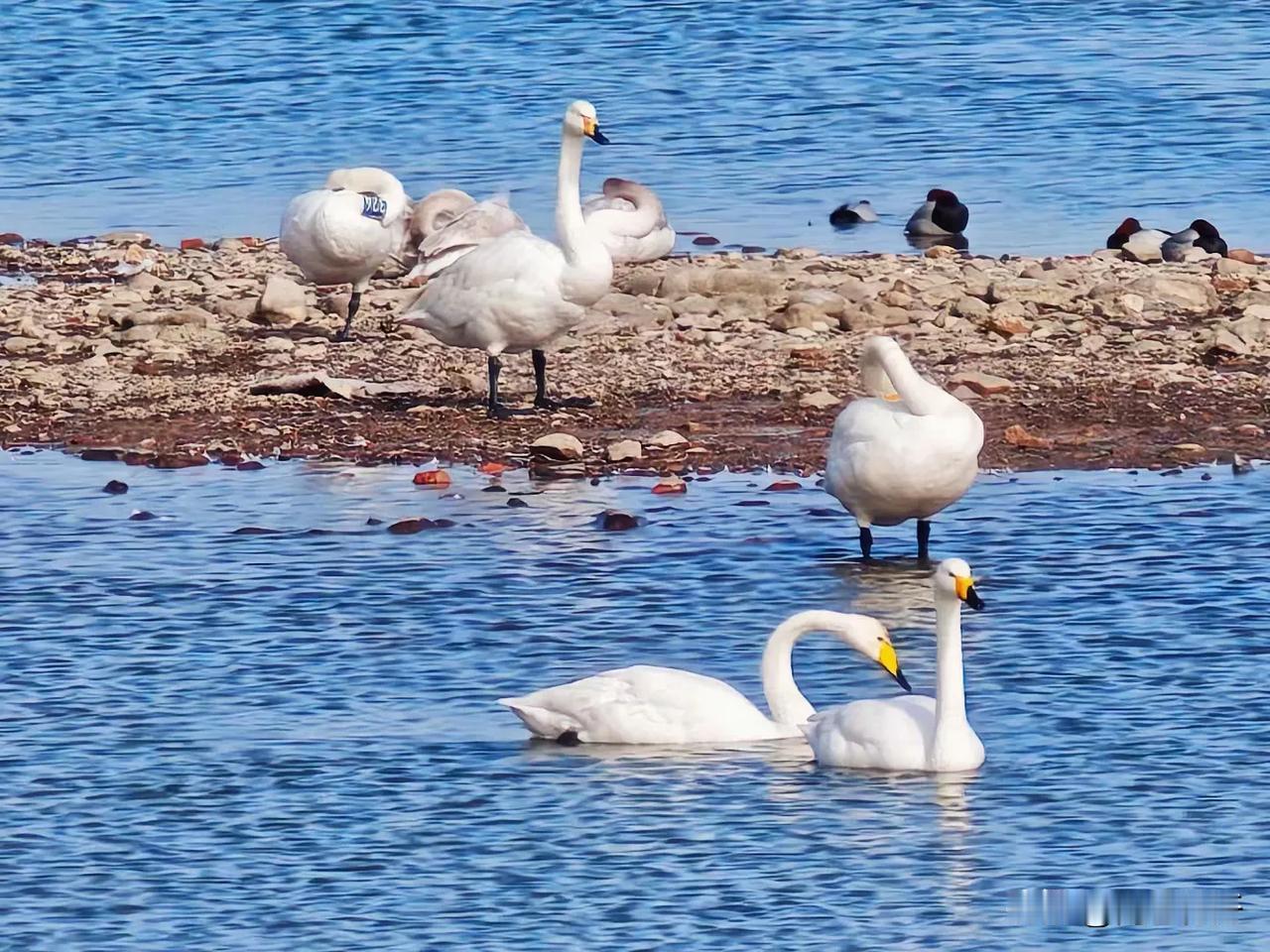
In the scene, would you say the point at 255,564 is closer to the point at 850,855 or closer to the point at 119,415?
the point at 119,415

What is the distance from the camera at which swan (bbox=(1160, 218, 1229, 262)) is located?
788 inches

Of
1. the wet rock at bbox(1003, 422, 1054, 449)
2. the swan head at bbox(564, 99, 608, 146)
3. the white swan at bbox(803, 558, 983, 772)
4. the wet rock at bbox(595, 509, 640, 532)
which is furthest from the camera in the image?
the swan head at bbox(564, 99, 608, 146)

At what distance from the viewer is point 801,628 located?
10.6 meters

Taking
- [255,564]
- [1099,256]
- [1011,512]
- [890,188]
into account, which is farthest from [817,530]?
[890,188]

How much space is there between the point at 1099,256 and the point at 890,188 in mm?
4565

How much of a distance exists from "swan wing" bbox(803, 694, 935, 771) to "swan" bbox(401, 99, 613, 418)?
230 inches

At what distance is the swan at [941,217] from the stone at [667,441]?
7193 millimetres

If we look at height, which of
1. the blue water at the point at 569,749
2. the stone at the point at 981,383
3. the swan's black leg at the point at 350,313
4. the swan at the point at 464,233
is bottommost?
the blue water at the point at 569,749

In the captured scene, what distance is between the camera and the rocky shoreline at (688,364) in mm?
15141

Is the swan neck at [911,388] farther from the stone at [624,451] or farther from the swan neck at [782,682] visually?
the swan neck at [782,682]

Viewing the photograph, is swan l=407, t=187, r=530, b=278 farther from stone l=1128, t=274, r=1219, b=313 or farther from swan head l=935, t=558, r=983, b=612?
swan head l=935, t=558, r=983, b=612

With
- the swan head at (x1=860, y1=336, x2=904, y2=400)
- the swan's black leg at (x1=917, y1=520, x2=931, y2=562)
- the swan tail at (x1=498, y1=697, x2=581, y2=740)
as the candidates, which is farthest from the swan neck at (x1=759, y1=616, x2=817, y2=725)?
the swan head at (x1=860, y1=336, x2=904, y2=400)

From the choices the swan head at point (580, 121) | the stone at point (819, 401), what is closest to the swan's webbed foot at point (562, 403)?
the stone at point (819, 401)

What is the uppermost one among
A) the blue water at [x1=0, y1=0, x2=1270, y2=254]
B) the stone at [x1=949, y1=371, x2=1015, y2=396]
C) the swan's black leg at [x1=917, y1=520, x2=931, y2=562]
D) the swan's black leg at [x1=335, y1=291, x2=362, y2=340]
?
the blue water at [x1=0, y1=0, x2=1270, y2=254]
